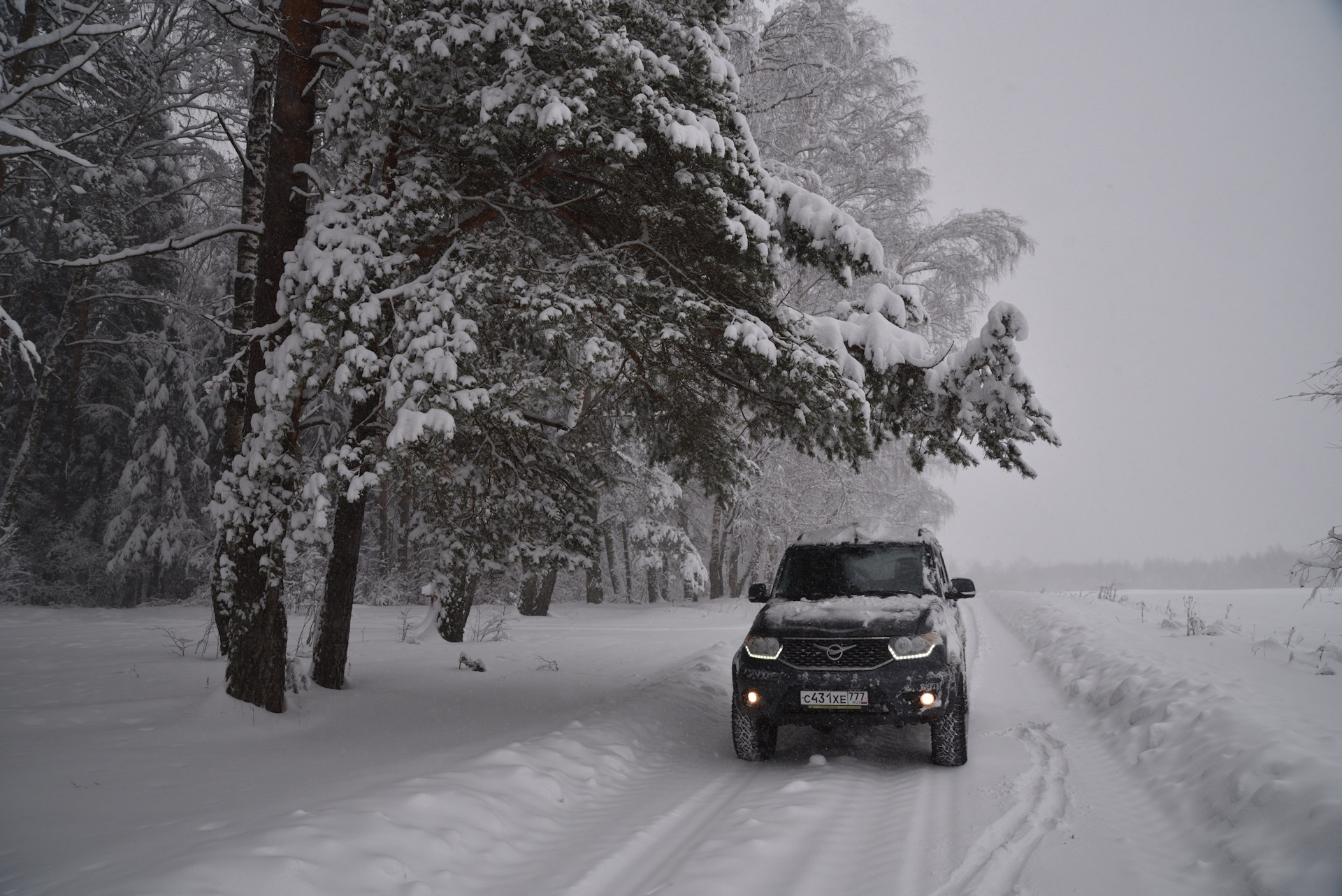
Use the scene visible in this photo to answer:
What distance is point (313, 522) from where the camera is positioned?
19.7 feet

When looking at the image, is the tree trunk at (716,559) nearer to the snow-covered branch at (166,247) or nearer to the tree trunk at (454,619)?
the tree trunk at (454,619)

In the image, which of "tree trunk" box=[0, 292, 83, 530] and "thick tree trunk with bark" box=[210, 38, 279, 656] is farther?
"tree trunk" box=[0, 292, 83, 530]

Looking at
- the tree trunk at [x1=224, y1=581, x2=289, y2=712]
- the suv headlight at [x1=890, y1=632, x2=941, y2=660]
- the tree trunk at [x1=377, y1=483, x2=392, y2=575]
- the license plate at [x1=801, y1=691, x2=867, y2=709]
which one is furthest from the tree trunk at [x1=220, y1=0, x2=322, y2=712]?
the tree trunk at [x1=377, y1=483, x2=392, y2=575]

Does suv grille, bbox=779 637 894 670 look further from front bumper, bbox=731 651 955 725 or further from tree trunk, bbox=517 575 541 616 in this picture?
tree trunk, bbox=517 575 541 616

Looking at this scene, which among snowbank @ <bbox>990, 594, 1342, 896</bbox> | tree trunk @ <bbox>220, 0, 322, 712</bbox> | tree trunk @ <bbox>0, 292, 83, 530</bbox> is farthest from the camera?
tree trunk @ <bbox>0, 292, 83, 530</bbox>

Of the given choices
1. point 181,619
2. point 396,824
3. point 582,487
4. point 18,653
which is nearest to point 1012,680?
point 582,487

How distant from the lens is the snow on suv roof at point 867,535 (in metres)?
7.69

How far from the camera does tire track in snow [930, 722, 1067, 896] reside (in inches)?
151

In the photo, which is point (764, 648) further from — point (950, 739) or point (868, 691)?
point (950, 739)

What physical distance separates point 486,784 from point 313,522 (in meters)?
2.43

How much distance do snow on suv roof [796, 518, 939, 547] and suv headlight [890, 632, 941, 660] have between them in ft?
5.20

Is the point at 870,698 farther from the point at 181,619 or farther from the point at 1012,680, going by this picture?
the point at 181,619

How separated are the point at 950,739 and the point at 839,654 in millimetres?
1086

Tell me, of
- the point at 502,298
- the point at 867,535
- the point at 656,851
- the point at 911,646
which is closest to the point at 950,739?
the point at 911,646
